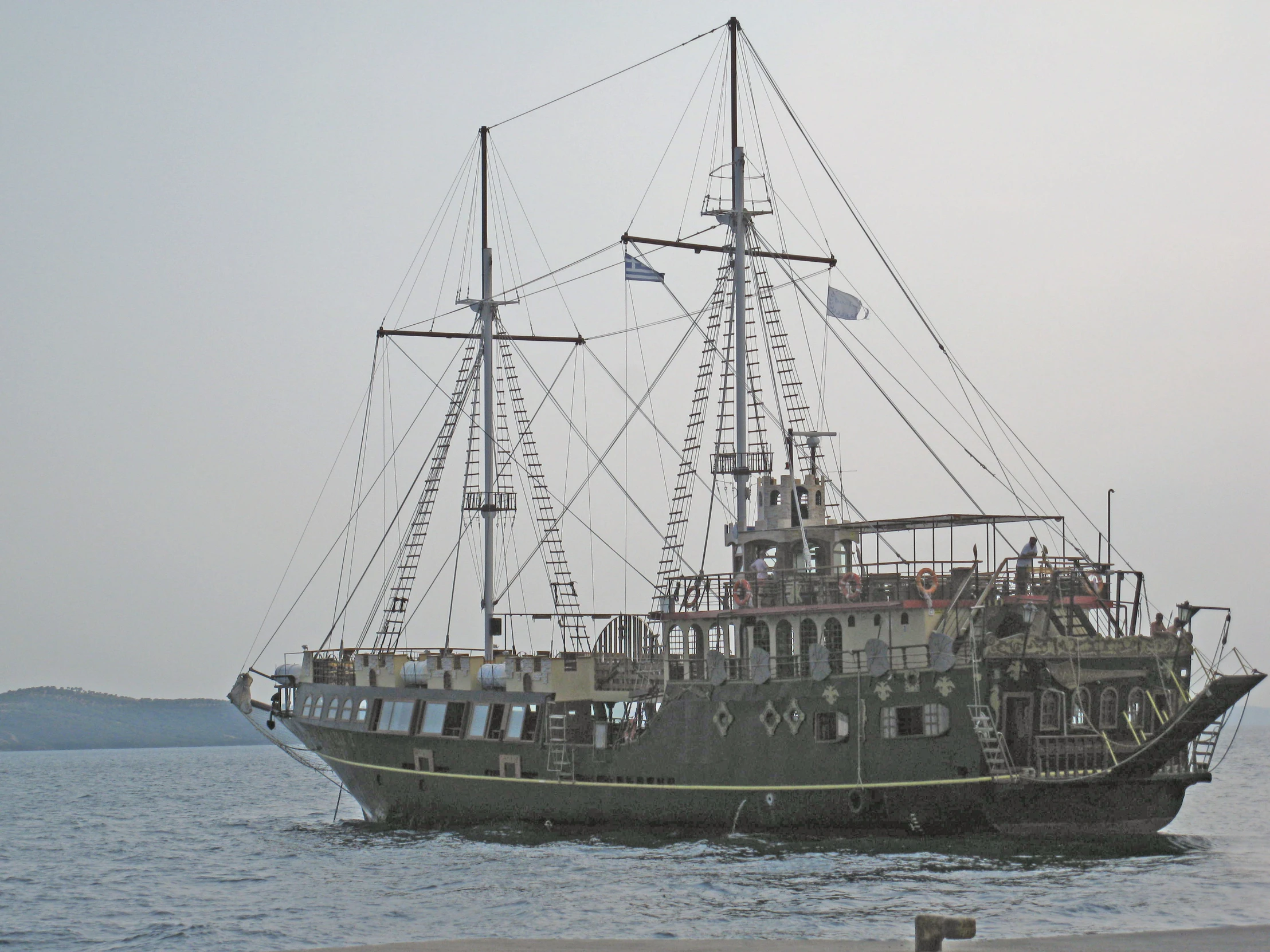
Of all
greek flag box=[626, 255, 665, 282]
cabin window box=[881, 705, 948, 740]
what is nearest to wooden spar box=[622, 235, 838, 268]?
greek flag box=[626, 255, 665, 282]

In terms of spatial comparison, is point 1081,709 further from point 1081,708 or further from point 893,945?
point 893,945

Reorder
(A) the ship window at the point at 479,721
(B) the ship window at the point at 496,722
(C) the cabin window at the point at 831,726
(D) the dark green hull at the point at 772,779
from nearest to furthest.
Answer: (D) the dark green hull at the point at 772,779, (C) the cabin window at the point at 831,726, (B) the ship window at the point at 496,722, (A) the ship window at the point at 479,721

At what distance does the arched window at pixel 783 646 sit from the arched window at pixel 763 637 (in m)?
0.27

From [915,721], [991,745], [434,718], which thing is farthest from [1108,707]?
[434,718]

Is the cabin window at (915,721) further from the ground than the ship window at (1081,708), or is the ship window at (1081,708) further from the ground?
the ship window at (1081,708)

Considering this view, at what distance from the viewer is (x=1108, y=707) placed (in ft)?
136

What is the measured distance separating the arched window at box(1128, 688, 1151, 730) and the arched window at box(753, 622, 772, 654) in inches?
394

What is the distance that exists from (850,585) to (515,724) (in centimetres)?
1260

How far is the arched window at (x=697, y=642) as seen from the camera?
1855 inches

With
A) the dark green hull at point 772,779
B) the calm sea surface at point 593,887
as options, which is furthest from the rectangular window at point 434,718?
the calm sea surface at point 593,887

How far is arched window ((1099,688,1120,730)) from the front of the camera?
1622 inches

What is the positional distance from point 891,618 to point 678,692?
23.5 ft

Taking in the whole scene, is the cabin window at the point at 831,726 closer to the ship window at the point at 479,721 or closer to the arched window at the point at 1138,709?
the arched window at the point at 1138,709

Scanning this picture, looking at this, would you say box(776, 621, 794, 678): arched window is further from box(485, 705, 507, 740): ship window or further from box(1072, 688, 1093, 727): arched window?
box(485, 705, 507, 740): ship window
